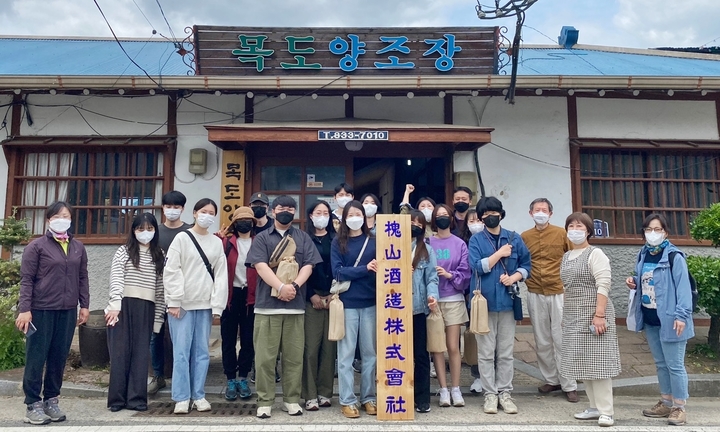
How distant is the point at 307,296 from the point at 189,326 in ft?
3.52

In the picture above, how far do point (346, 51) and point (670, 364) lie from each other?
19.2 feet

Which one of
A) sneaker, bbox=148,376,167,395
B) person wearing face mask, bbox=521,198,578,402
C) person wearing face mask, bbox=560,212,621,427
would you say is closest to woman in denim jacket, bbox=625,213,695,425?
person wearing face mask, bbox=560,212,621,427

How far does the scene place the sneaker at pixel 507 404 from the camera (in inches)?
170

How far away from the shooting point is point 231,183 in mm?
7438

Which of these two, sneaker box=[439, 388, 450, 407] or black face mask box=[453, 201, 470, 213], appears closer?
sneaker box=[439, 388, 450, 407]

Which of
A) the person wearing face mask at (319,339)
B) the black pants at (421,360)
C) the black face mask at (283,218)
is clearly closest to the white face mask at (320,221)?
the person wearing face mask at (319,339)

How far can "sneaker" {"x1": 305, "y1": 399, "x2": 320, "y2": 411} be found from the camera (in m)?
4.32

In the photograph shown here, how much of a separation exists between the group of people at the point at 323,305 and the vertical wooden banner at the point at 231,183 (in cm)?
280

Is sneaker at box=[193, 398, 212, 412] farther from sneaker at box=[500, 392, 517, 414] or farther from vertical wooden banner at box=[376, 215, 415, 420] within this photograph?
sneaker at box=[500, 392, 517, 414]

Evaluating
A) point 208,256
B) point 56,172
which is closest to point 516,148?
point 208,256

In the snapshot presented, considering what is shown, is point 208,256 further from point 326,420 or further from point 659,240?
point 659,240

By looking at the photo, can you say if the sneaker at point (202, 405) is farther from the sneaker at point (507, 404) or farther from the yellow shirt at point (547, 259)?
the yellow shirt at point (547, 259)

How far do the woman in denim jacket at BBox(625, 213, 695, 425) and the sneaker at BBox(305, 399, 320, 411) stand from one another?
297 cm

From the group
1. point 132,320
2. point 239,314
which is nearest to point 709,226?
point 239,314
